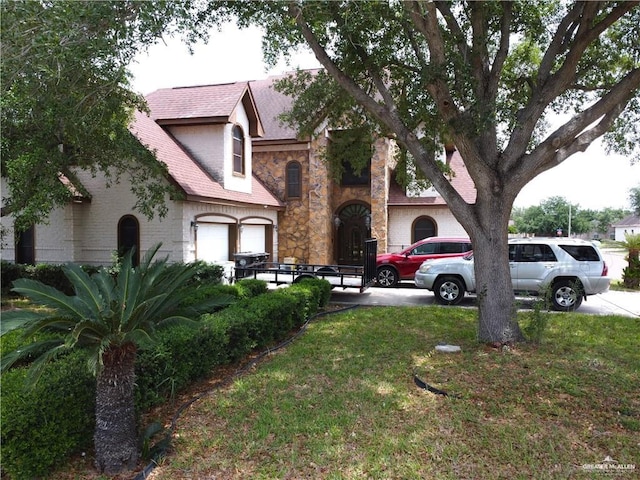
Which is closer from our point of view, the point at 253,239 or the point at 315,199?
the point at 253,239

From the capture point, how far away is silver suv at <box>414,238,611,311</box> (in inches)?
437

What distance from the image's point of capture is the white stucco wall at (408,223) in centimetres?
1922

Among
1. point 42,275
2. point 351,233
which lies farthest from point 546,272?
point 42,275

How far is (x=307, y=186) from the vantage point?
1998cm

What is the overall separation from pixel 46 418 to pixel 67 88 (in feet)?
21.4

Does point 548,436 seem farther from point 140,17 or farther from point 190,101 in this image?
point 190,101

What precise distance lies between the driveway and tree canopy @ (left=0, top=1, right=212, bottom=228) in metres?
6.55

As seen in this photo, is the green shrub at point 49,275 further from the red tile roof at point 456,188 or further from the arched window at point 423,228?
the arched window at point 423,228

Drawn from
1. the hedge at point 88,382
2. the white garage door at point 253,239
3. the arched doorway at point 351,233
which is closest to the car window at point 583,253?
the hedge at point 88,382

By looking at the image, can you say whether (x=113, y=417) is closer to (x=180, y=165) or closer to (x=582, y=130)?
(x=582, y=130)

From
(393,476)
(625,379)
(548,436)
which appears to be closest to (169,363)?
(393,476)

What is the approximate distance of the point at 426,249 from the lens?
15273 mm

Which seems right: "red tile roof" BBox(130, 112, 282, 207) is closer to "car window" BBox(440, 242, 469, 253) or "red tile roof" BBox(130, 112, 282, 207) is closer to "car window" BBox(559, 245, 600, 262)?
"car window" BBox(440, 242, 469, 253)

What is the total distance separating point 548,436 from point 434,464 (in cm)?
136
